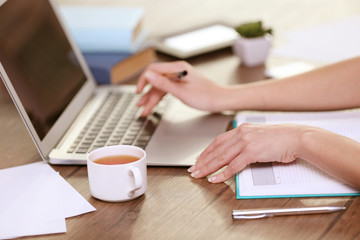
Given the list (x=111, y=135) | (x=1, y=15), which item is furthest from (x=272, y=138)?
(x=1, y=15)

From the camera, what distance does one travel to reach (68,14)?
1.96m

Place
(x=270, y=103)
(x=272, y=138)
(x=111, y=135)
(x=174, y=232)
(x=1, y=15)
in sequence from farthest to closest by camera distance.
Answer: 1. (x=270, y=103)
2. (x=111, y=135)
3. (x=1, y=15)
4. (x=272, y=138)
5. (x=174, y=232)

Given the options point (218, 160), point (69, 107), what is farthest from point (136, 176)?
point (69, 107)

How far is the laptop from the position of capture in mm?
1239

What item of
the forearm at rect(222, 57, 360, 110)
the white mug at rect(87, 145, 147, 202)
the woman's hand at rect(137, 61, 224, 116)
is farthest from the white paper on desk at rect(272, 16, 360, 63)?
the white mug at rect(87, 145, 147, 202)

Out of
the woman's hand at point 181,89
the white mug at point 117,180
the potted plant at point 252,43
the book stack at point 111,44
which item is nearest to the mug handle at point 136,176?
the white mug at point 117,180

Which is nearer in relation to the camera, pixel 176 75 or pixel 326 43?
pixel 176 75

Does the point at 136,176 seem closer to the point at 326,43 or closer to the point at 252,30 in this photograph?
the point at 252,30

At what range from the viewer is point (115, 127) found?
4.58ft

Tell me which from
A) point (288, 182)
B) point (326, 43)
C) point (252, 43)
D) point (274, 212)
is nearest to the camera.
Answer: point (274, 212)

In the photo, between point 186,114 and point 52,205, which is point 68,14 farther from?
point 52,205

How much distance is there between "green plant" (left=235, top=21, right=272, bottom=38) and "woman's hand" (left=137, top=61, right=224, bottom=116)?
13.9 inches

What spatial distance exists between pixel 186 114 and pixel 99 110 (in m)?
0.22

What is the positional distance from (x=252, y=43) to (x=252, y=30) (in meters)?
0.04
